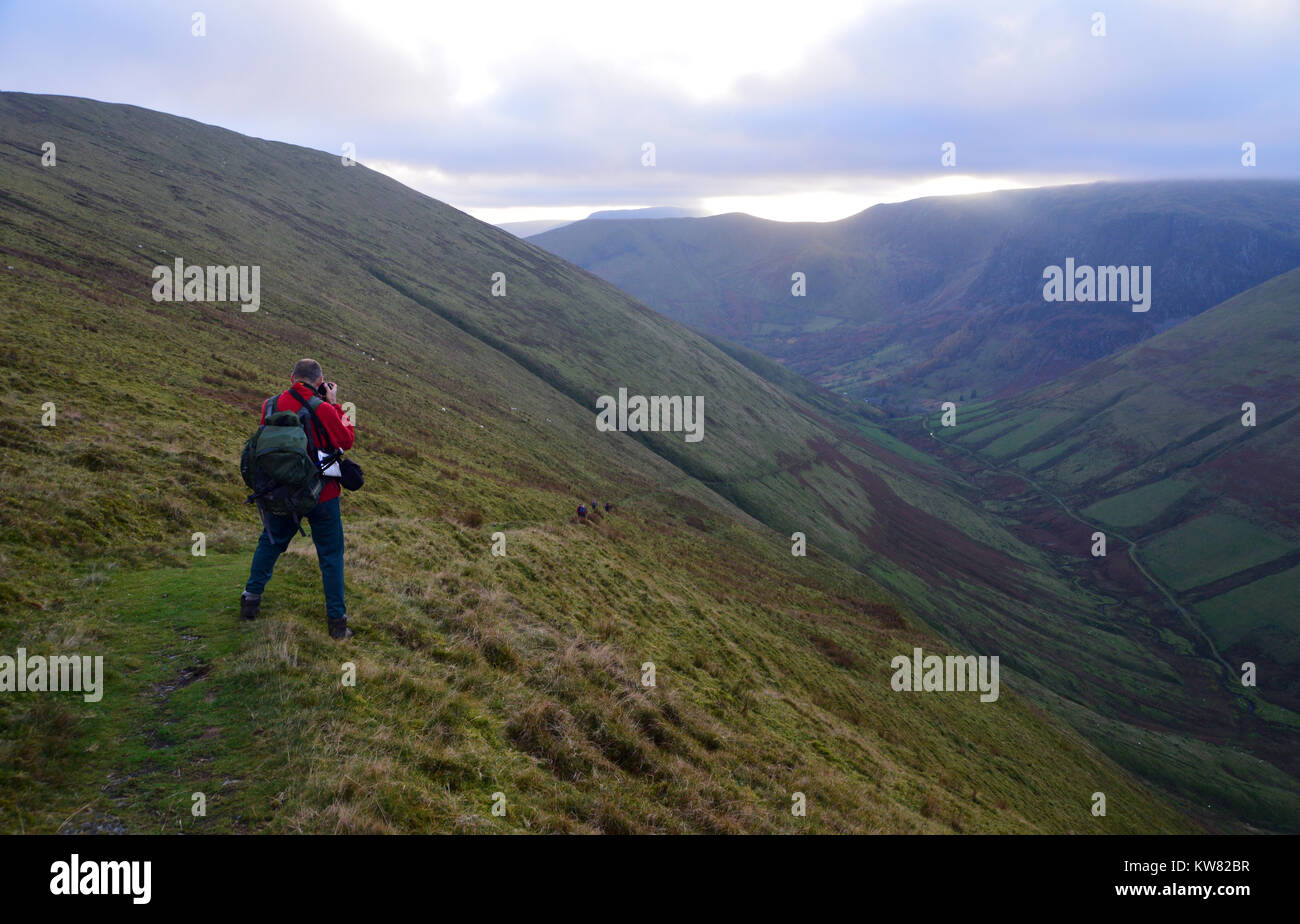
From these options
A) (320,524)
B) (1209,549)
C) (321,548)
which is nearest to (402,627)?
(321,548)

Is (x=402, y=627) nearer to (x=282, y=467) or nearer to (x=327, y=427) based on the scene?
(x=282, y=467)

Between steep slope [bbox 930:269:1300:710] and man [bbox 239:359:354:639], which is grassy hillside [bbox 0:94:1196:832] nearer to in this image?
man [bbox 239:359:354:639]

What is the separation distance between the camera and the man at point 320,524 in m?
9.73

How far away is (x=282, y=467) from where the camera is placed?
906 centimetres

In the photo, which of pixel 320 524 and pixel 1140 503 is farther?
pixel 1140 503

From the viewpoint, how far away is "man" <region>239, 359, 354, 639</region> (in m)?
9.73

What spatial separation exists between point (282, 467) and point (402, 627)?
3.99 metres

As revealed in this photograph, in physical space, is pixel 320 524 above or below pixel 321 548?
above

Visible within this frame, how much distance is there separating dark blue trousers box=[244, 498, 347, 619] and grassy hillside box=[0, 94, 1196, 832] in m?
0.60

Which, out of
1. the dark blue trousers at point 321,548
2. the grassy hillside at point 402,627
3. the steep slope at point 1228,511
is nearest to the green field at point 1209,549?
the steep slope at point 1228,511

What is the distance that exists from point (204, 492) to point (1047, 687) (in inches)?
3823

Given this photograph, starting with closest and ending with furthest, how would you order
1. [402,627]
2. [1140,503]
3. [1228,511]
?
Result: [402,627] < [1228,511] < [1140,503]

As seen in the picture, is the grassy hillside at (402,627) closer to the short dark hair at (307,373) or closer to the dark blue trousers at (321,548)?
the dark blue trousers at (321,548)
